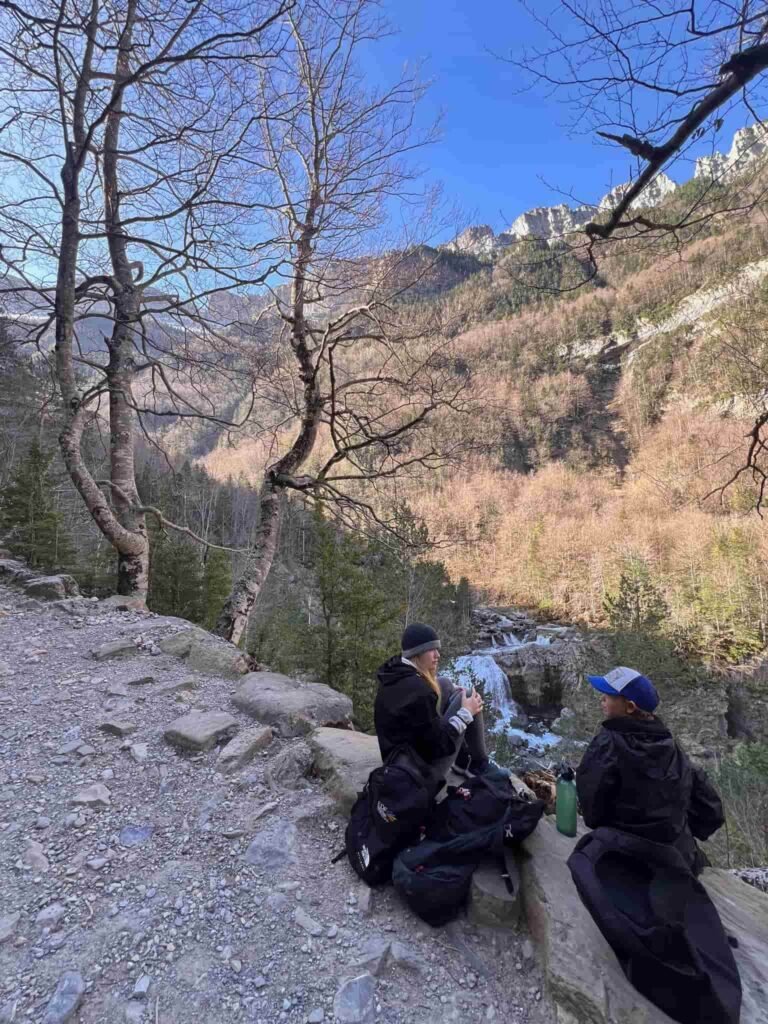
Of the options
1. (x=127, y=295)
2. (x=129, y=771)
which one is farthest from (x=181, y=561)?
(x=129, y=771)

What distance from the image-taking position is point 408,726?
88.3 inches

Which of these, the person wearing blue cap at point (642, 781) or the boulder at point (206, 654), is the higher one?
the person wearing blue cap at point (642, 781)

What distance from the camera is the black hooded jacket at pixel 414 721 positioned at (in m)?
2.24

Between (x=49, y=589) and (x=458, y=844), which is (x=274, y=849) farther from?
(x=49, y=589)

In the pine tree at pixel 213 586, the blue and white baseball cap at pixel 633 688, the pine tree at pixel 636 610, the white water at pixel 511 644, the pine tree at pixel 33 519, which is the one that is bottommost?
the white water at pixel 511 644

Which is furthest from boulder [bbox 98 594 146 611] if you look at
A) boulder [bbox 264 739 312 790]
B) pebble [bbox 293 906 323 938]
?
pebble [bbox 293 906 323 938]

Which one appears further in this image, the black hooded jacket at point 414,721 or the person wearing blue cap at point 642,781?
the black hooded jacket at point 414,721

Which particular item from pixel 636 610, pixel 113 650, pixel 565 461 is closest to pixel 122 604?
pixel 113 650

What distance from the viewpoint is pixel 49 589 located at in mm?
5625

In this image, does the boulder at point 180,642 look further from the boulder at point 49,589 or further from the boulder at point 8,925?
the boulder at point 8,925

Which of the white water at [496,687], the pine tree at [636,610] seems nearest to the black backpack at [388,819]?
the white water at [496,687]

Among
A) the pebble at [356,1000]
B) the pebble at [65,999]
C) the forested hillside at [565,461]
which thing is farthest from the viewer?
the forested hillside at [565,461]

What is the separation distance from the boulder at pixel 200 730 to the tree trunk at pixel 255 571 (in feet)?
8.18

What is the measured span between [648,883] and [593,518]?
201 feet
